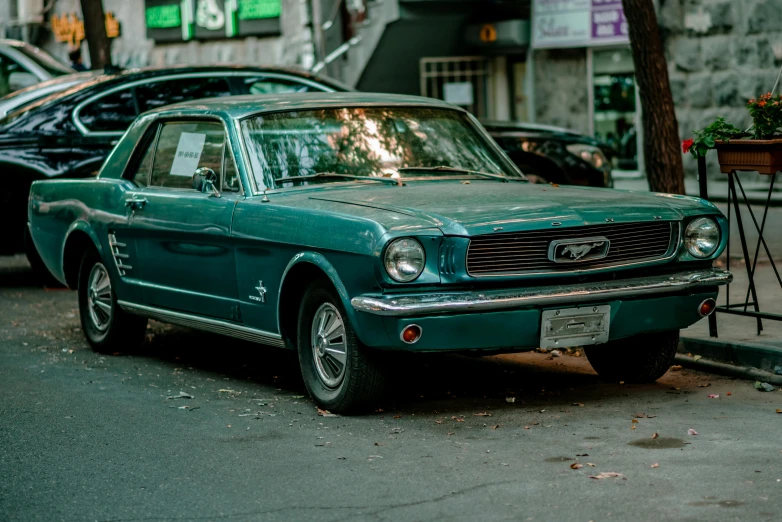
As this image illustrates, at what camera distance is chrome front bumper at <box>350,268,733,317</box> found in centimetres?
598

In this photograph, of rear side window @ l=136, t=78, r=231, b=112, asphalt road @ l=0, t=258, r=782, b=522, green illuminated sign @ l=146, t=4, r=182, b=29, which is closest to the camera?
asphalt road @ l=0, t=258, r=782, b=522

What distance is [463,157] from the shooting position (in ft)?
25.4

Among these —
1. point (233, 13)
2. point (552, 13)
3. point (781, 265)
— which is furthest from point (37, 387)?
point (233, 13)

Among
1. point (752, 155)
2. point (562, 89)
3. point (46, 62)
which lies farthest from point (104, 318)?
point (562, 89)

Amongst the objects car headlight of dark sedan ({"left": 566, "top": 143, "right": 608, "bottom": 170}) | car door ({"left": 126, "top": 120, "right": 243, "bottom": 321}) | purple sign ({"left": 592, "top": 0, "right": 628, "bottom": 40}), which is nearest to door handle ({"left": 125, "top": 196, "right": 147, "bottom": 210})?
car door ({"left": 126, "top": 120, "right": 243, "bottom": 321})

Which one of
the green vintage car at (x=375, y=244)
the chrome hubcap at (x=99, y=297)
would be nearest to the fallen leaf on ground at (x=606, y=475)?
the green vintage car at (x=375, y=244)

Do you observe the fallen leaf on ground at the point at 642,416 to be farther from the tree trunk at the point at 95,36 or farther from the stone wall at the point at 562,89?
the stone wall at the point at 562,89

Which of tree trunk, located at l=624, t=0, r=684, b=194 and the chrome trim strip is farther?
tree trunk, located at l=624, t=0, r=684, b=194

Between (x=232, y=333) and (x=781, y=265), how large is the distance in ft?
19.3

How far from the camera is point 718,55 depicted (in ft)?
54.2

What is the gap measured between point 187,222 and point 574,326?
238 cm

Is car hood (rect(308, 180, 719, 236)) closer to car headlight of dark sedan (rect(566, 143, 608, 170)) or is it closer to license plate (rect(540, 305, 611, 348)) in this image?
license plate (rect(540, 305, 611, 348))

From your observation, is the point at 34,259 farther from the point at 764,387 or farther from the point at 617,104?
the point at 617,104

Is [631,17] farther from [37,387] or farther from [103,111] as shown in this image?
[37,387]
